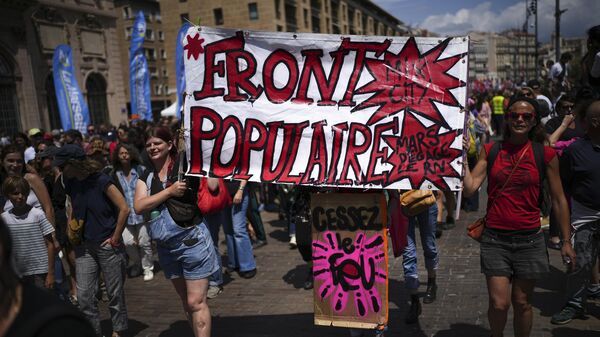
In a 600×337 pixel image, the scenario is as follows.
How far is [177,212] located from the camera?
11.9 feet

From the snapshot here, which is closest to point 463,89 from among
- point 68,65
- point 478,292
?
point 478,292

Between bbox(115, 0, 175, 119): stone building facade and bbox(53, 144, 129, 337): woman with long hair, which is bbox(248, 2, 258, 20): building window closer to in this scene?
bbox(115, 0, 175, 119): stone building facade

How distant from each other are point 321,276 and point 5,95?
2436 centimetres

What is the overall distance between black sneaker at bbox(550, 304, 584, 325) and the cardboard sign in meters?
1.71

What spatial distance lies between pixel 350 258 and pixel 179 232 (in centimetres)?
132

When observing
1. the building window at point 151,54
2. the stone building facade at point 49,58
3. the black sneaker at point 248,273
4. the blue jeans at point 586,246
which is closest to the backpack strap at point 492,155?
the blue jeans at point 586,246

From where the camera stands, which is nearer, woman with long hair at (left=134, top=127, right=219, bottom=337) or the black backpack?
the black backpack

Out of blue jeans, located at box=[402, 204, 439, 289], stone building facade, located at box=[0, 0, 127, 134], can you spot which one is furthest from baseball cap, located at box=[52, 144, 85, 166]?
stone building facade, located at box=[0, 0, 127, 134]

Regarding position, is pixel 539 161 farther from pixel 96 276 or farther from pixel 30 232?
pixel 30 232

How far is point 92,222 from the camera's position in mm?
Answer: 4203

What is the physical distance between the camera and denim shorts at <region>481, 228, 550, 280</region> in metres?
3.18

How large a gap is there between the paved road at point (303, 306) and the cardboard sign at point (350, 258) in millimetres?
759

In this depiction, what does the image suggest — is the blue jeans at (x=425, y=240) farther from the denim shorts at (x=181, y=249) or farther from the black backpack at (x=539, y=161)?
the denim shorts at (x=181, y=249)

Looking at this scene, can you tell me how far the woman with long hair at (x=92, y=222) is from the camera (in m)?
4.16
